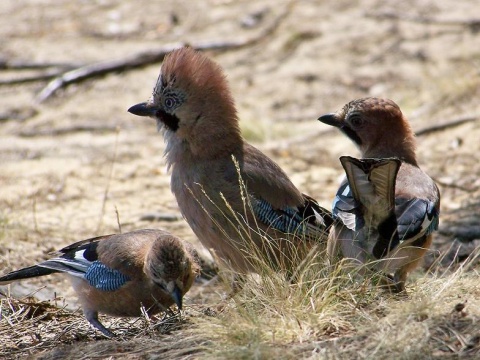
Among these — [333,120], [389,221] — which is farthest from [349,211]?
[333,120]

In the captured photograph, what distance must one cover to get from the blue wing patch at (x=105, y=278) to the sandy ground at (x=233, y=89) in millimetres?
1070

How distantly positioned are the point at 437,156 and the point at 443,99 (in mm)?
1536

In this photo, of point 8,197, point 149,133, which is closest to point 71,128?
point 149,133

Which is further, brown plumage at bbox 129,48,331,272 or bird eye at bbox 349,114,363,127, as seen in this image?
bird eye at bbox 349,114,363,127

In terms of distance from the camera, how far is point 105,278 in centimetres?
552

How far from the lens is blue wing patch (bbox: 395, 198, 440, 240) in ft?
16.9

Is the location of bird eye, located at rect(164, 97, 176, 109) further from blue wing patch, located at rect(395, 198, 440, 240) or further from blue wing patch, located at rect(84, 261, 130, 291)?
blue wing patch, located at rect(395, 198, 440, 240)

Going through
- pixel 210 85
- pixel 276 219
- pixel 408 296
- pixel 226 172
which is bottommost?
pixel 408 296

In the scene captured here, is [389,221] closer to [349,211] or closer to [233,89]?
[349,211]

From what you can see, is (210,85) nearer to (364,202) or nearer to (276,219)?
(276,219)

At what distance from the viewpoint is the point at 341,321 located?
476 cm

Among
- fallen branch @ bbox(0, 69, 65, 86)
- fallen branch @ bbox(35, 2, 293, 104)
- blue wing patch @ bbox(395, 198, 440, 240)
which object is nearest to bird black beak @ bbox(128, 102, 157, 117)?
blue wing patch @ bbox(395, 198, 440, 240)

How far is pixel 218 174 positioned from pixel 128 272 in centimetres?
104

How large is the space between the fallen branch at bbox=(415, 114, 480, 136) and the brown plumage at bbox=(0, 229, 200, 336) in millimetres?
5271
